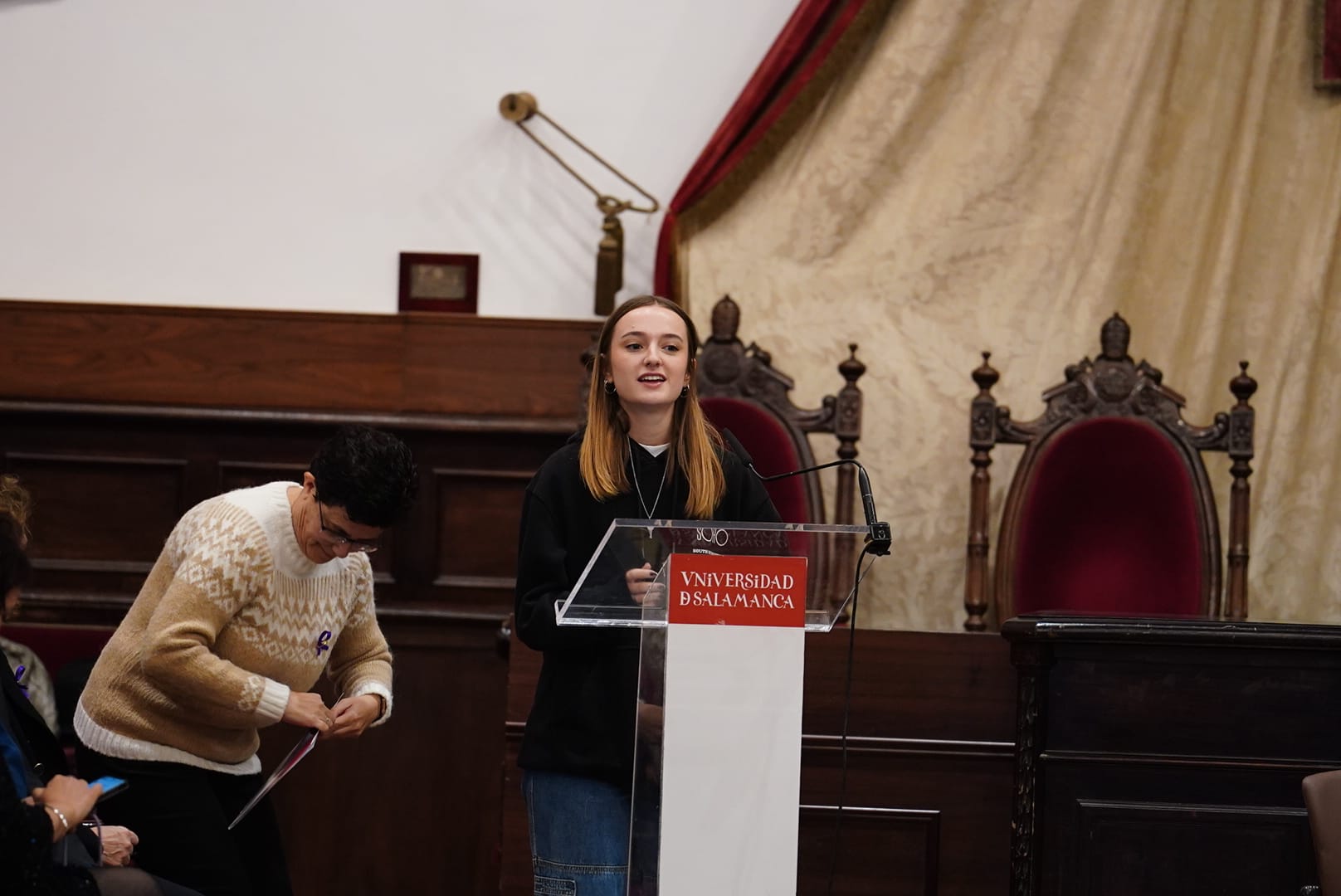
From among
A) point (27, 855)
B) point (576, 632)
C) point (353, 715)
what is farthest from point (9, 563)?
point (576, 632)

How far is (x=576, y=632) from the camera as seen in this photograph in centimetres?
189

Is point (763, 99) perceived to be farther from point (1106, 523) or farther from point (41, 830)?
point (41, 830)

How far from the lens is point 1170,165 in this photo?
4.23 m

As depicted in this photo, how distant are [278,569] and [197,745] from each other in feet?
1.00

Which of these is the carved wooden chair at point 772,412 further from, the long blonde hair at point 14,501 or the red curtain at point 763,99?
the long blonde hair at point 14,501

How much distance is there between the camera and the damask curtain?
13.8 ft

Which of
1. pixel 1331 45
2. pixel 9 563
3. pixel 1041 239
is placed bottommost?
pixel 9 563

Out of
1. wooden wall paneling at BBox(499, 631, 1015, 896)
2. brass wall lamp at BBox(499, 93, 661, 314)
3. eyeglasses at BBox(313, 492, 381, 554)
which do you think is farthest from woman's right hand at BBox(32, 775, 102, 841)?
brass wall lamp at BBox(499, 93, 661, 314)

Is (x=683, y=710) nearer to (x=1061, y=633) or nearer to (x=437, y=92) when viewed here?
(x=1061, y=633)

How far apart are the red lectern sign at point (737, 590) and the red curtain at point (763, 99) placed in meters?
2.65

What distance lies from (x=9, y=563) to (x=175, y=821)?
0.48 m

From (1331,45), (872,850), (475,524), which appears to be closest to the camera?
(872,850)

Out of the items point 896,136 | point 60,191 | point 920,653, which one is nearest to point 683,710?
point 920,653

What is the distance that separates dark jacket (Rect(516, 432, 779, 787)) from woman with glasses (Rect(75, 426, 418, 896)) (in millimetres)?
263
